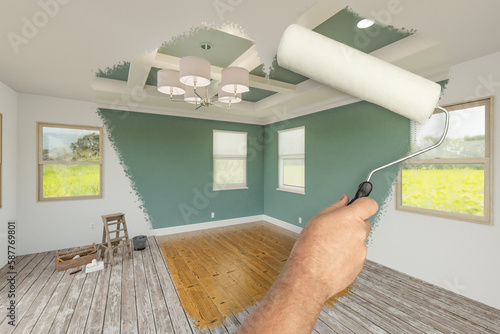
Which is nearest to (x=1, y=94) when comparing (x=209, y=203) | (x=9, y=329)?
(x=9, y=329)

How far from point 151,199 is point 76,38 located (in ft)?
9.67

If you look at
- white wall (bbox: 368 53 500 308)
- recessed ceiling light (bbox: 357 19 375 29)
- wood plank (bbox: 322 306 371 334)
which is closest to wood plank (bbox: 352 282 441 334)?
wood plank (bbox: 322 306 371 334)

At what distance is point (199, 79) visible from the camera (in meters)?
2.10

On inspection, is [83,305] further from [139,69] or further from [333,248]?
[333,248]

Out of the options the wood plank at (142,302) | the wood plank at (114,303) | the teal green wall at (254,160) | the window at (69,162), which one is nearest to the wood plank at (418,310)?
the teal green wall at (254,160)

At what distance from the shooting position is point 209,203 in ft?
16.3

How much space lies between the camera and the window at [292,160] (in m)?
4.62

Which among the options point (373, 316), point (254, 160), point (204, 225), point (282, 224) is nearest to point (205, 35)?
point (373, 316)

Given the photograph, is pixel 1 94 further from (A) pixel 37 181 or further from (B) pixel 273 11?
(B) pixel 273 11

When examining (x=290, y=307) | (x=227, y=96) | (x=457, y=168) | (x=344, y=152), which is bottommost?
(x=290, y=307)

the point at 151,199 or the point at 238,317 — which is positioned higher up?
the point at 151,199

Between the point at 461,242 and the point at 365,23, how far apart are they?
2.48 metres

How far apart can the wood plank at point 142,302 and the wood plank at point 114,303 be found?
170 millimetres

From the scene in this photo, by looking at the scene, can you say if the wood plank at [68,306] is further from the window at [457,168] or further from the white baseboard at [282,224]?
the window at [457,168]
